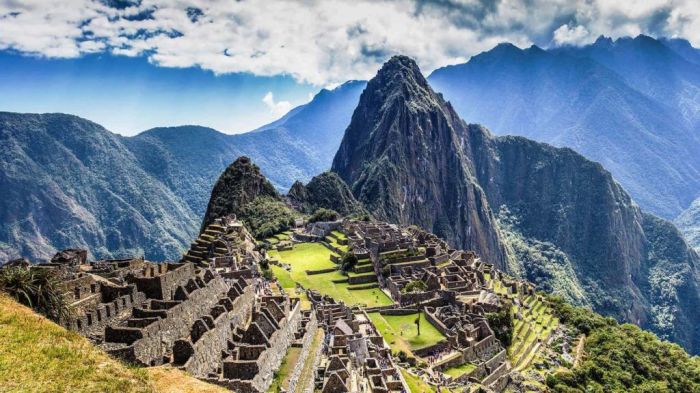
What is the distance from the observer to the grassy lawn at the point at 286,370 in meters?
27.7

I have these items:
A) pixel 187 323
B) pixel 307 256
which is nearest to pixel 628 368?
pixel 307 256

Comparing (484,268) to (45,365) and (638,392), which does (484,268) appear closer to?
(638,392)

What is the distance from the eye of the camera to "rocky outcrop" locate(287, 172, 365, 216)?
532 ft

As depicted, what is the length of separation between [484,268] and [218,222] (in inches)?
1885

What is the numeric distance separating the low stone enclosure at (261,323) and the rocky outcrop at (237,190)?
5835cm

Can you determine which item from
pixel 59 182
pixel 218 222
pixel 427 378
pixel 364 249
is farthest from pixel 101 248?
pixel 427 378

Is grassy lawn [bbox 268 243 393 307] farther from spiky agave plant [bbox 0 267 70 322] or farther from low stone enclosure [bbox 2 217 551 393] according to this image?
spiky agave plant [bbox 0 267 70 322]

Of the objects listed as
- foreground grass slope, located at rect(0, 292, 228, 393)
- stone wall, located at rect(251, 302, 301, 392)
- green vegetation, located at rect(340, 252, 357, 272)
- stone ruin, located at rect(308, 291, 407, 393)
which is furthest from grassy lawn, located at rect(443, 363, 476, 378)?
foreground grass slope, located at rect(0, 292, 228, 393)

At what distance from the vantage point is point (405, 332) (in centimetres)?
5503

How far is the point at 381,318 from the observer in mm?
58125

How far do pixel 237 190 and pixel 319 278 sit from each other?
2746 inches

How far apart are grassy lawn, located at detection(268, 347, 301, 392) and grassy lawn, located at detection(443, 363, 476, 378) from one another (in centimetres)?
2018

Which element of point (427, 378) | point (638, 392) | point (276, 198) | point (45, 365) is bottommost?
point (638, 392)

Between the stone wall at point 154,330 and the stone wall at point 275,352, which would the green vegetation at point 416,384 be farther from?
the stone wall at point 154,330
